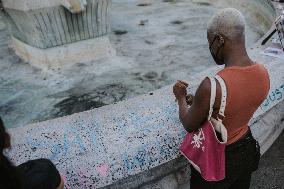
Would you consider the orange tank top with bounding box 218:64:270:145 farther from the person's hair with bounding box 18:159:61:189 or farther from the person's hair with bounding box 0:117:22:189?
the person's hair with bounding box 0:117:22:189

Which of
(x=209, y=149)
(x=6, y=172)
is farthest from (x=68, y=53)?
(x=6, y=172)

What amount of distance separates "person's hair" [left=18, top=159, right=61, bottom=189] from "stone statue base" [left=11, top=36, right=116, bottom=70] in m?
4.49

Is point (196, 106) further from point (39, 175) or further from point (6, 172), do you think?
point (6, 172)

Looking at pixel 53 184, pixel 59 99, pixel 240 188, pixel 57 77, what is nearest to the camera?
pixel 53 184

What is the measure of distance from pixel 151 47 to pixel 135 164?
4166 millimetres

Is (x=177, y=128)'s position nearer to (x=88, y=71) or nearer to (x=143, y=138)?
(x=143, y=138)

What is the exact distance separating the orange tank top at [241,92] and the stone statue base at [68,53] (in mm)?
4438

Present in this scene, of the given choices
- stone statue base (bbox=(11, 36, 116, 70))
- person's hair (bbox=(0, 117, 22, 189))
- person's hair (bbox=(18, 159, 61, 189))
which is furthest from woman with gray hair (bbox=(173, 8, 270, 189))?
stone statue base (bbox=(11, 36, 116, 70))

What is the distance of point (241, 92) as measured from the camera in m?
2.03

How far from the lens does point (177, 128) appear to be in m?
3.02

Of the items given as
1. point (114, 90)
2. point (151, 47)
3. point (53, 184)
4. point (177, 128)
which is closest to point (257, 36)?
point (151, 47)

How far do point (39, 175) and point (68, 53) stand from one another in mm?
4639

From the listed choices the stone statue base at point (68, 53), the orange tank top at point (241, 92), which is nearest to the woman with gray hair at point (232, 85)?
the orange tank top at point (241, 92)

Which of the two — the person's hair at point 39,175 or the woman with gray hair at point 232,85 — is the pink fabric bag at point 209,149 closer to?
the woman with gray hair at point 232,85
